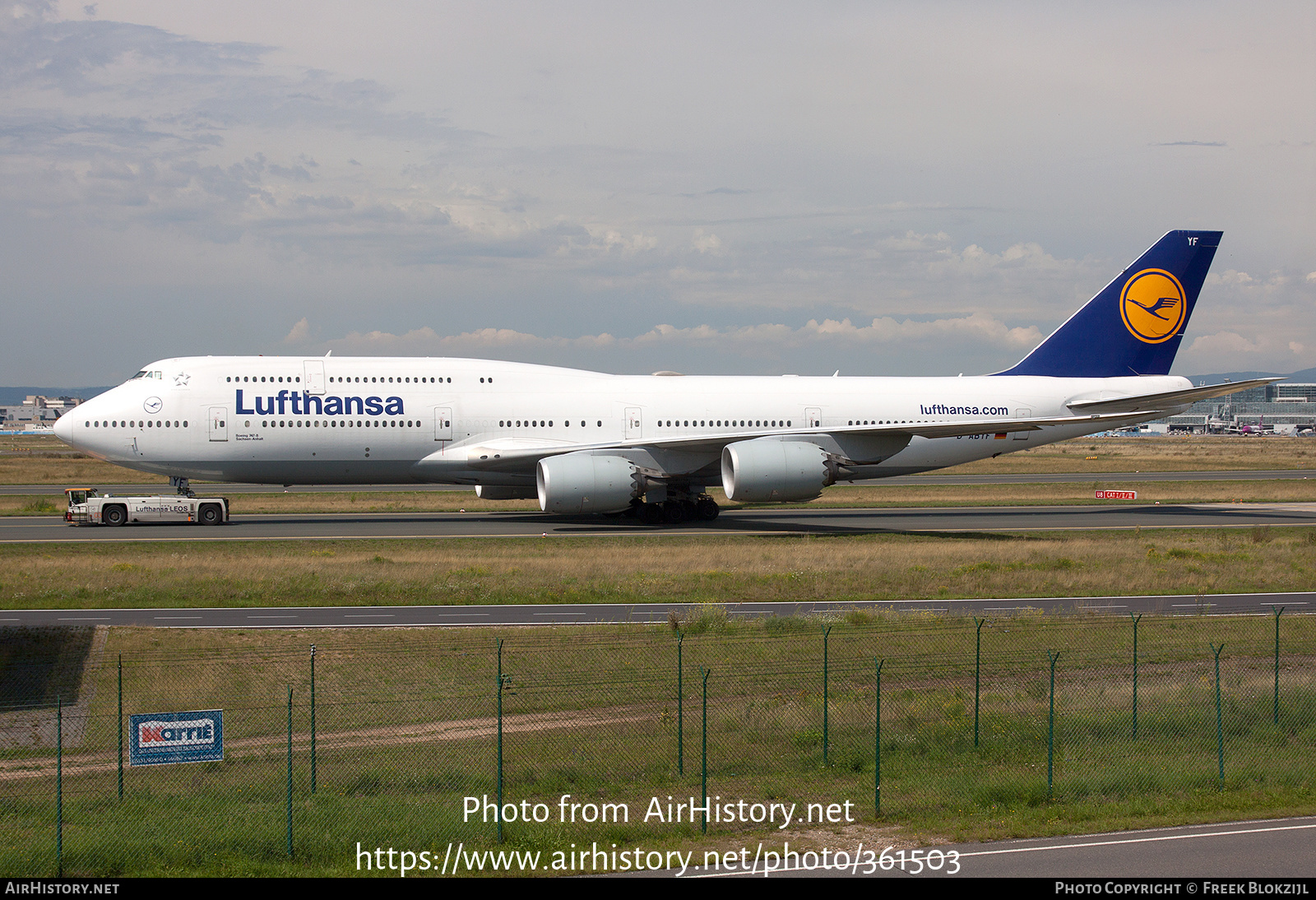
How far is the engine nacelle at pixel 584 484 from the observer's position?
3731 cm

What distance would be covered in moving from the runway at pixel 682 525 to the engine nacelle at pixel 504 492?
41.6 inches

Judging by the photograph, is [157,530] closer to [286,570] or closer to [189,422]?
[189,422]

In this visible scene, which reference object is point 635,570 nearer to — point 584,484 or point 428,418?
point 584,484

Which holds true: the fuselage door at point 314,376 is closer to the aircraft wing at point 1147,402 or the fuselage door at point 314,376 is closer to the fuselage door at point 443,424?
the fuselage door at point 443,424

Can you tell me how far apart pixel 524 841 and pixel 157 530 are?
31306 millimetres

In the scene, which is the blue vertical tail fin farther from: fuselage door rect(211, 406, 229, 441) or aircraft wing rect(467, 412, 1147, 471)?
fuselage door rect(211, 406, 229, 441)

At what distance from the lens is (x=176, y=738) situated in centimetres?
1259

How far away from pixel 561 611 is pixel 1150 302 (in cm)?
3335

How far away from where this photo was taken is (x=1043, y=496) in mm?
55375

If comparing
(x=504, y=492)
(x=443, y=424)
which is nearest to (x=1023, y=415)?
(x=504, y=492)

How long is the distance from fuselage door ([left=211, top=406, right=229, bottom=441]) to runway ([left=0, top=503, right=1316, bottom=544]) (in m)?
3.35

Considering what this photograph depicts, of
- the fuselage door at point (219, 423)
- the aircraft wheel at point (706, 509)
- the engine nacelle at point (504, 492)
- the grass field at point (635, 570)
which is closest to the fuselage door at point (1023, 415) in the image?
the grass field at point (635, 570)

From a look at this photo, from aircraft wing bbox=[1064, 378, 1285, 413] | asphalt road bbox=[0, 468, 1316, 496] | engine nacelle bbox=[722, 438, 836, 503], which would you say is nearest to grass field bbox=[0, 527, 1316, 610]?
engine nacelle bbox=[722, 438, 836, 503]

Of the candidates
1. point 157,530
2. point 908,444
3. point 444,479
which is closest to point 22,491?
point 157,530
